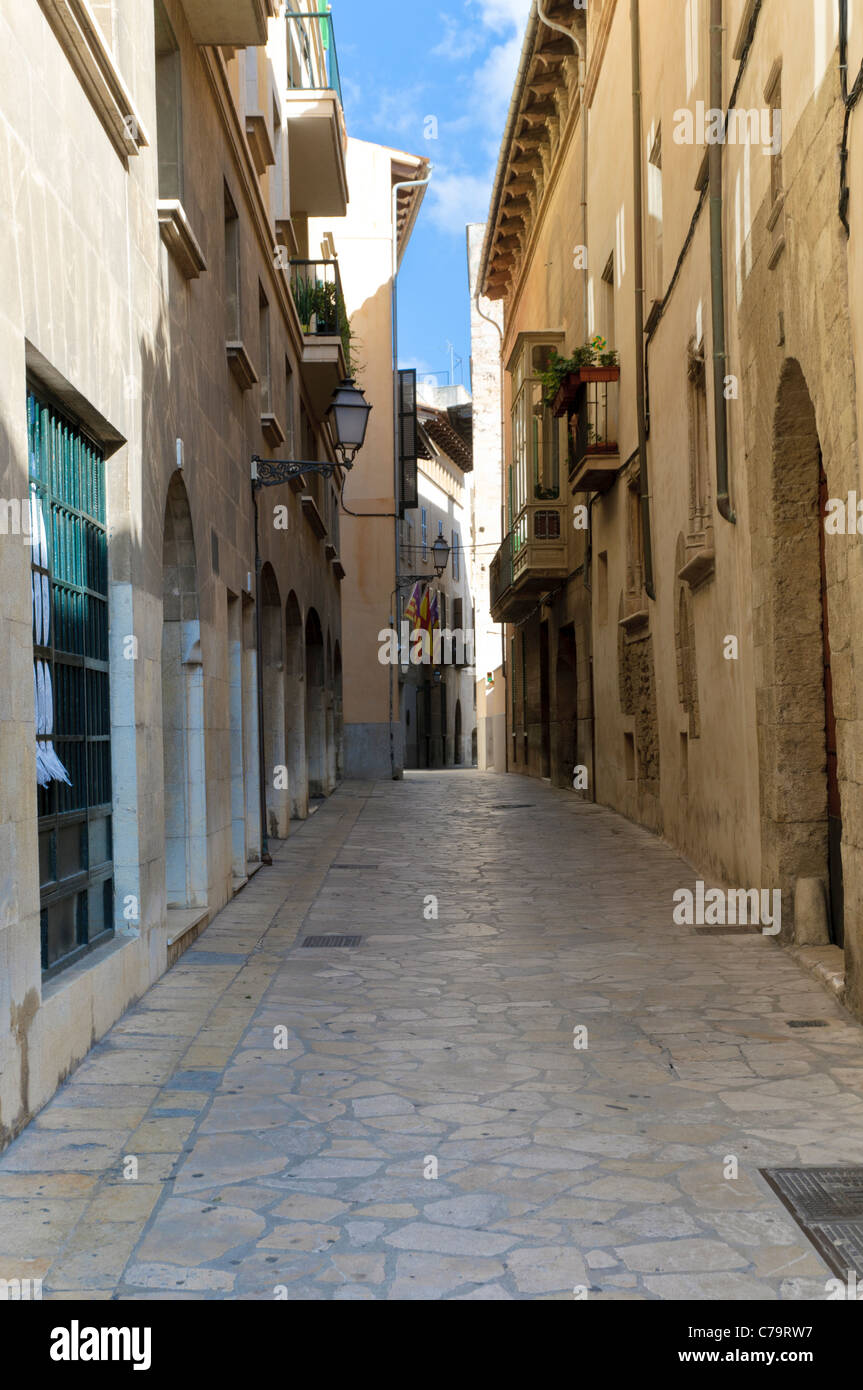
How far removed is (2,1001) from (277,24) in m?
14.4

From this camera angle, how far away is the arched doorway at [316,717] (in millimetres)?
21406

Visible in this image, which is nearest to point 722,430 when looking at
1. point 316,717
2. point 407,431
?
point 316,717

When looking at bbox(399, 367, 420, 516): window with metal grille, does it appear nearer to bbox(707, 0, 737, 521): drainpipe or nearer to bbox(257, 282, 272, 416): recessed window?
bbox(257, 282, 272, 416): recessed window

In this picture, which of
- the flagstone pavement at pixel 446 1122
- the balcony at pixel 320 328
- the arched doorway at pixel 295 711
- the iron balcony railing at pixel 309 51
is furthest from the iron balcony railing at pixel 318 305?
the flagstone pavement at pixel 446 1122

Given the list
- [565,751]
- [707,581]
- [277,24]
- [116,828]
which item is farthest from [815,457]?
[565,751]

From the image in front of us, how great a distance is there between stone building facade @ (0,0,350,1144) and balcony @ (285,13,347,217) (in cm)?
425

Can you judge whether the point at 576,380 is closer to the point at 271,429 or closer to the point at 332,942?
the point at 271,429

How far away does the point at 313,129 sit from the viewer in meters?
17.5

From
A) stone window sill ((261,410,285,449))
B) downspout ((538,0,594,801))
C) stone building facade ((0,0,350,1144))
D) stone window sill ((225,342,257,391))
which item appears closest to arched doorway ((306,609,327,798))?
downspout ((538,0,594,801))

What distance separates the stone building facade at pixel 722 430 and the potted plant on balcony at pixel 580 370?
0.19ft

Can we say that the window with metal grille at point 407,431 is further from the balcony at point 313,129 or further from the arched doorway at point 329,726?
the balcony at point 313,129

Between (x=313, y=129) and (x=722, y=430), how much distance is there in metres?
9.97

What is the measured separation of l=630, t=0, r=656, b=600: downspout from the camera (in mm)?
13984
